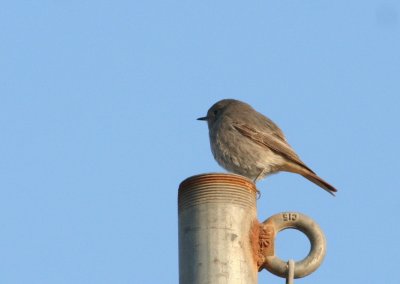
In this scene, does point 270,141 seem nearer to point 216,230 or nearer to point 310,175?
point 310,175

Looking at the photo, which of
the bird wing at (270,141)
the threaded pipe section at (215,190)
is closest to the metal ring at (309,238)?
the threaded pipe section at (215,190)

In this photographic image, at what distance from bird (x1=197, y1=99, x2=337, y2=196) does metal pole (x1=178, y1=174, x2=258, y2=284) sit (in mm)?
4994

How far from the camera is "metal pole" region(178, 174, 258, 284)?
4555mm

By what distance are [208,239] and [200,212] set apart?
6.7 inches

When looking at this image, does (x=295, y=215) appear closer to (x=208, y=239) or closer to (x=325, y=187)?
(x=208, y=239)

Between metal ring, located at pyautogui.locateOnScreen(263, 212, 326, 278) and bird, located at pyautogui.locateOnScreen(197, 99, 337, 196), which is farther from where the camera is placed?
bird, located at pyautogui.locateOnScreen(197, 99, 337, 196)

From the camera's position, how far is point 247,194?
4875mm

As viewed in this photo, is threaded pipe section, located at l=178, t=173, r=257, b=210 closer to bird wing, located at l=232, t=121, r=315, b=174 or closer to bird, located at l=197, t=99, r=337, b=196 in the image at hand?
bird, located at l=197, t=99, r=337, b=196

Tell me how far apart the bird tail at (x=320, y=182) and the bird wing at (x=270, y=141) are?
10 centimetres

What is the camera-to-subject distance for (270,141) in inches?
411

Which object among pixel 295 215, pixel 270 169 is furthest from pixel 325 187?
pixel 295 215

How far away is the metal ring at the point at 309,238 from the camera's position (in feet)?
15.7

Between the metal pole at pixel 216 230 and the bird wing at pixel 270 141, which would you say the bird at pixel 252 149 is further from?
the metal pole at pixel 216 230

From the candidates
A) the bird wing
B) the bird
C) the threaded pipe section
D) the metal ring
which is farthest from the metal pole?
the bird wing
